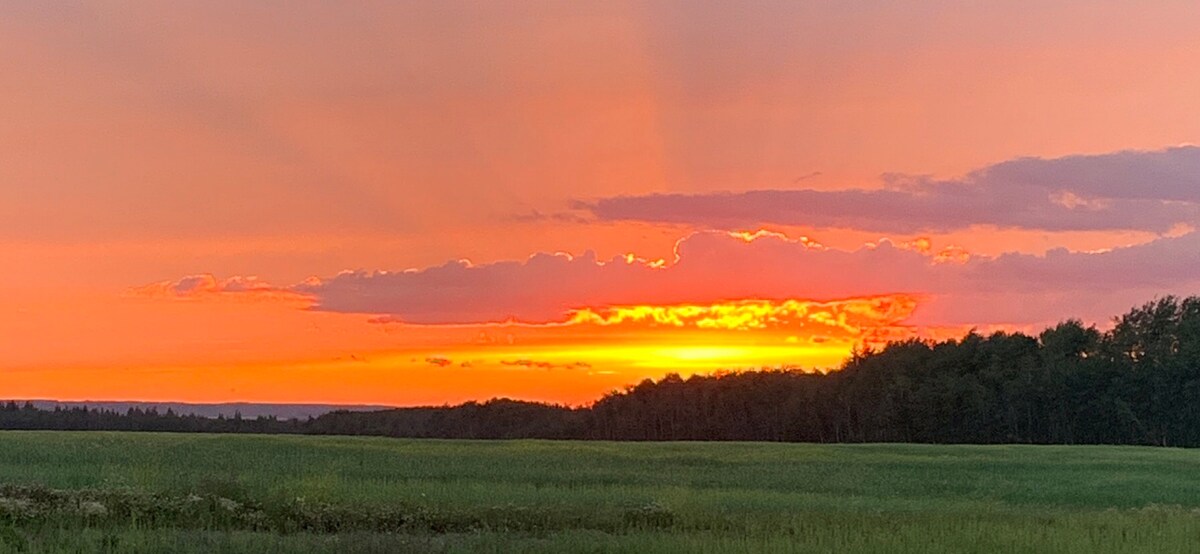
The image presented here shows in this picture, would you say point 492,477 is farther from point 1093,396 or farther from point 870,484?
point 1093,396

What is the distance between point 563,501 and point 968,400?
266 ft

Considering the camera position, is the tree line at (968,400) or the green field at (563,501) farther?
the tree line at (968,400)

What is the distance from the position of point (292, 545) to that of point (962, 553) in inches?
402

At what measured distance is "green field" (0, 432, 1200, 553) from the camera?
19000 mm

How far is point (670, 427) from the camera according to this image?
139m

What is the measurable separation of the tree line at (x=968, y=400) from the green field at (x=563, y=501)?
158ft

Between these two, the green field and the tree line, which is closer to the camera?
the green field

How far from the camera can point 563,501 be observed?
2709 cm

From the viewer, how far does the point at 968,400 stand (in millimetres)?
101250

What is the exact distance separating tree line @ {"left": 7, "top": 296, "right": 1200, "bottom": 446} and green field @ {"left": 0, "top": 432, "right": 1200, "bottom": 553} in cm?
4823

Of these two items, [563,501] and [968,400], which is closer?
[563,501]

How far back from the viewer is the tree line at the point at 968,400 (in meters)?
94.9

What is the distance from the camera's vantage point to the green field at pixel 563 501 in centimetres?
1900

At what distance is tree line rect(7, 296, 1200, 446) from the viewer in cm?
9488
